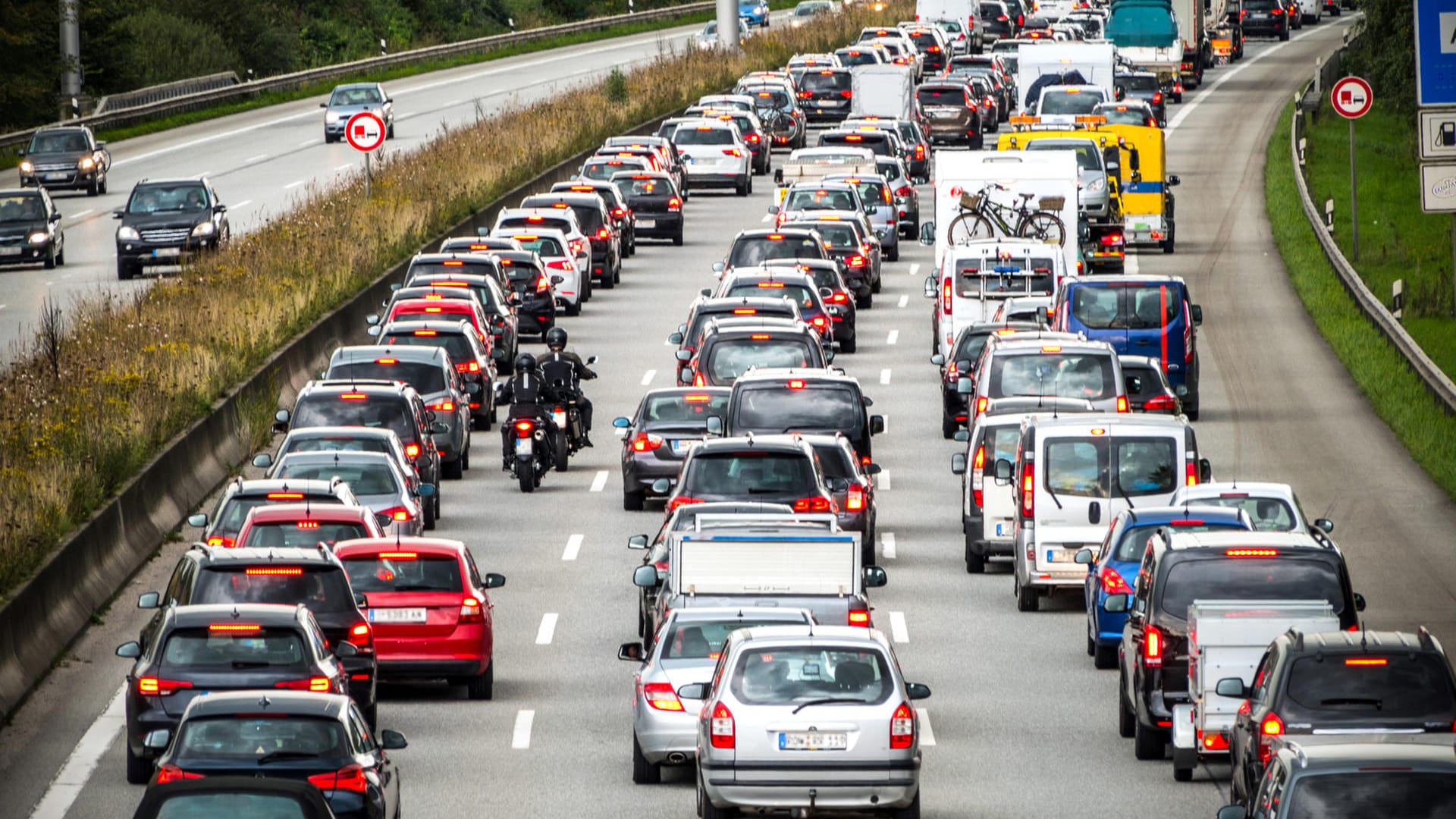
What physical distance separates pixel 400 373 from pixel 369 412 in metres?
2.69

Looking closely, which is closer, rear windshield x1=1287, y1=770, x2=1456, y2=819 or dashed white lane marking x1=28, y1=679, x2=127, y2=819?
rear windshield x1=1287, y1=770, x2=1456, y2=819

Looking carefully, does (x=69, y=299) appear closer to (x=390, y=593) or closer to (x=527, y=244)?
(x=527, y=244)

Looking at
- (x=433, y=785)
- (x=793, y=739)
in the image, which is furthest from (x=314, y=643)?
(x=793, y=739)

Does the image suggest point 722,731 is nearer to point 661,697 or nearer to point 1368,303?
point 661,697

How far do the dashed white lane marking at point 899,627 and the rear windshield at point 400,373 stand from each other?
871cm

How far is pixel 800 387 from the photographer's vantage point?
29.1 m

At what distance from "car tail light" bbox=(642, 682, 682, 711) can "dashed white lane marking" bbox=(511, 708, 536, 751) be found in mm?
2063

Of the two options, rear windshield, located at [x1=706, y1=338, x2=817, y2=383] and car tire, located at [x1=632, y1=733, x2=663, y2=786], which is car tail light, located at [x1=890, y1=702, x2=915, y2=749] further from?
rear windshield, located at [x1=706, y1=338, x2=817, y2=383]

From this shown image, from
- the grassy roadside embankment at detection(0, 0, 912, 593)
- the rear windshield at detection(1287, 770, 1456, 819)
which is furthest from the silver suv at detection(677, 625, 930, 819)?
the grassy roadside embankment at detection(0, 0, 912, 593)

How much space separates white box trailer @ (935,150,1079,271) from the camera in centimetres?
4238

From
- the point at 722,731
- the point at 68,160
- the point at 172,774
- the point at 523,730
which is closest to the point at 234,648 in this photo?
the point at 172,774

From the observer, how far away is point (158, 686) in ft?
59.2

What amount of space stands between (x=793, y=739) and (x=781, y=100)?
186 ft

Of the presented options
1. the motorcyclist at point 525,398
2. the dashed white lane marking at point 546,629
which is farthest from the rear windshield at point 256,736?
the motorcyclist at point 525,398
